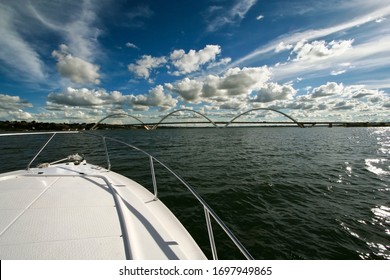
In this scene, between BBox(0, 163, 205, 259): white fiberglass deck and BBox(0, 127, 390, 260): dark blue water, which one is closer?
BBox(0, 163, 205, 259): white fiberglass deck

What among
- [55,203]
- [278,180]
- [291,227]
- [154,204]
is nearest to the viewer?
[55,203]

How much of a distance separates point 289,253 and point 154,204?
410 centimetres

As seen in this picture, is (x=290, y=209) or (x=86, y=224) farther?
(x=290, y=209)

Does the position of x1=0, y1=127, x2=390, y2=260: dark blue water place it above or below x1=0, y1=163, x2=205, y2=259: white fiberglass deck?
below

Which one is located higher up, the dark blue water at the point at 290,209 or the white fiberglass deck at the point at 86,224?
the white fiberglass deck at the point at 86,224

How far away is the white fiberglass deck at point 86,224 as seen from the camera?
2.97 m

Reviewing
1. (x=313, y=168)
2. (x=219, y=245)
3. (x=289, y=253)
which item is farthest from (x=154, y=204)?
(x=313, y=168)

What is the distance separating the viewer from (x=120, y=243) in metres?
3.13

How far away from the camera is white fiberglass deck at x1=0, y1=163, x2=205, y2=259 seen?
297 centimetres

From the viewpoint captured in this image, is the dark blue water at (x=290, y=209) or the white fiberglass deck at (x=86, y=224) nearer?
the white fiberglass deck at (x=86, y=224)

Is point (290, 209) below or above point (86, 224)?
below

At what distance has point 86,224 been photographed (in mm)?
3605

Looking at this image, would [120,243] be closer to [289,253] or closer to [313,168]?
[289,253]
